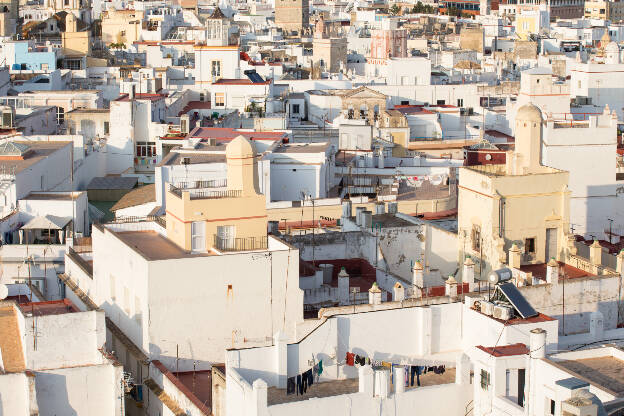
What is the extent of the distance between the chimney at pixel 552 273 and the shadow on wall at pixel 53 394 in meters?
11.0

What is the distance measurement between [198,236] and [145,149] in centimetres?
2948

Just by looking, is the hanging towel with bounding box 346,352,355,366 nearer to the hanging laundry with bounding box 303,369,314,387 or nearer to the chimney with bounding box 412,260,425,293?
the hanging laundry with bounding box 303,369,314,387

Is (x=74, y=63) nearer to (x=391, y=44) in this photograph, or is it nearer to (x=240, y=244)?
(x=391, y=44)

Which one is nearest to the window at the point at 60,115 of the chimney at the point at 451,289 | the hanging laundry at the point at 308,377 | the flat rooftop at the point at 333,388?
the chimney at the point at 451,289

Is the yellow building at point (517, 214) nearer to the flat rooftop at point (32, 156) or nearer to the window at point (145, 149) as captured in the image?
the flat rooftop at point (32, 156)

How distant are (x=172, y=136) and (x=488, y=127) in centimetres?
1979

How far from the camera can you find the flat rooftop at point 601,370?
26.7 m

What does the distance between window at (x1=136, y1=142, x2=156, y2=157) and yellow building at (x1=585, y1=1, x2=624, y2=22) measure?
11143 centimetres

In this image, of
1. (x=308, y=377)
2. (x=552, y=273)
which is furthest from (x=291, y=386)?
(x=552, y=273)

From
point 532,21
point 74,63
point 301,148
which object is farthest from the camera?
point 532,21

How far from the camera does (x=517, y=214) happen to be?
120ft

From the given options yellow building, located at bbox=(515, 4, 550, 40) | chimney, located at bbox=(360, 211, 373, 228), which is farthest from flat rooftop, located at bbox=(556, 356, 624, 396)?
yellow building, located at bbox=(515, 4, 550, 40)

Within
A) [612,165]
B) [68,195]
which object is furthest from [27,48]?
[612,165]

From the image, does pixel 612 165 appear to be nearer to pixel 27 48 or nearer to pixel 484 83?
pixel 484 83
